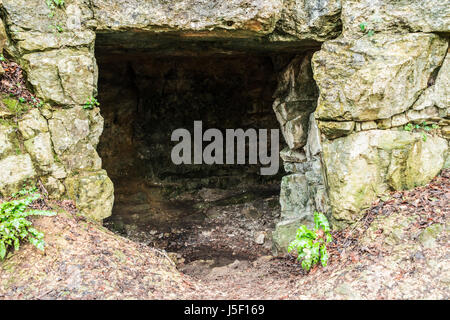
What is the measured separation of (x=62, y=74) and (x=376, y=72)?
4.32m

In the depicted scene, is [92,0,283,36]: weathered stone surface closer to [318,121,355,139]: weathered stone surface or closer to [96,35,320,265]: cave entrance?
[318,121,355,139]: weathered stone surface

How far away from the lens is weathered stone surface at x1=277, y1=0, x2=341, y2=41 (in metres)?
5.24

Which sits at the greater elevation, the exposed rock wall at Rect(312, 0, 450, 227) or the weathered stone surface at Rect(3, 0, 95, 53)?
the weathered stone surface at Rect(3, 0, 95, 53)

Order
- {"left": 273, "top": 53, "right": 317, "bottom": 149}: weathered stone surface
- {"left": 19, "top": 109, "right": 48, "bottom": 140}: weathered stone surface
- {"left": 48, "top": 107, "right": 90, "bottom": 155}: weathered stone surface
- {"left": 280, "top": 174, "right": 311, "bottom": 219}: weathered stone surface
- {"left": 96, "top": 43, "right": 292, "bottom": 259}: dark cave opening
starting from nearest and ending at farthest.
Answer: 1. {"left": 19, "top": 109, "right": 48, "bottom": 140}: weathered stone surface
2. {"left": 48, "top": 107, "right": 90, "bottom": 155}: weathered stone surface
3. {"left": 273, "top": 53, "right": 317, "bottom": 149}: weathered stone surface
4. {"left": 280, "top": 174, "right": 311, "bottom": 219}: weathered stone surface
5. {"left": 96, "top": 43, "right": 292, "bottom": 259}: dark cave opening

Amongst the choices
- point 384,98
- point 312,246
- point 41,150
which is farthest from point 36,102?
point 384,98

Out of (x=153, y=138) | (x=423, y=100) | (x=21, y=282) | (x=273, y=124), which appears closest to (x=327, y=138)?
(x=423, y=100)

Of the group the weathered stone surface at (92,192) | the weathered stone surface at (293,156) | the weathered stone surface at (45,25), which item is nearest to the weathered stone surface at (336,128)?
the weathered stone surface at (293,156)

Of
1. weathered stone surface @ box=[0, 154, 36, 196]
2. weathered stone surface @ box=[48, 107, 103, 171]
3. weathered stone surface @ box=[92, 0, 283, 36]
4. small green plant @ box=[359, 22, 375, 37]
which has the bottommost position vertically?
weathered stone surface @ box=[0, 154, 36, 196]

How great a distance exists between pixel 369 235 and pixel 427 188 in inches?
45.4

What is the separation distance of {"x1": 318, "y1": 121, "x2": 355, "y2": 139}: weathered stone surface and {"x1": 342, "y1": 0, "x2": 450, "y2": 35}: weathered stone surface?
1274 mm

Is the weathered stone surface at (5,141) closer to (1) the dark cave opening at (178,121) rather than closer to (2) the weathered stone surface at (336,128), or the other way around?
(2) the weathered stone surface at (336,128)

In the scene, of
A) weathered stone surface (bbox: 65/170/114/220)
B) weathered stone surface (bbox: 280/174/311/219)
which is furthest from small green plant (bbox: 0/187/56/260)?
weathered stone surface (bbox: 280/174/311/219)

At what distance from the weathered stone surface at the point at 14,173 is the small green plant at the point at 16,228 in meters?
0.42

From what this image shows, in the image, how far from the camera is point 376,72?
4.97 m
